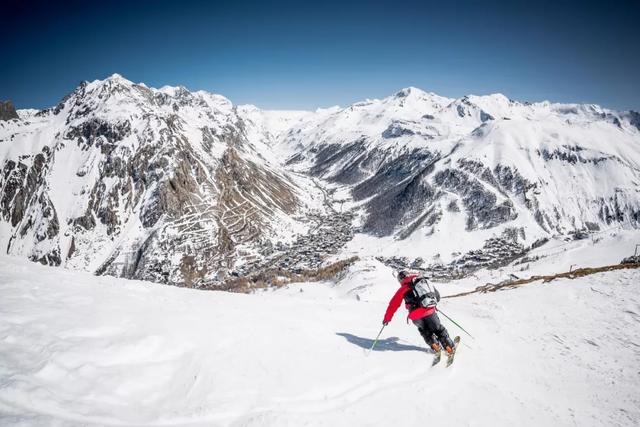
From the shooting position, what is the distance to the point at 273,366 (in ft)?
27.3

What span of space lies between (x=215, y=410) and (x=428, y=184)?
569ft

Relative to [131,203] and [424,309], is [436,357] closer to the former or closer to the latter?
[424,309]

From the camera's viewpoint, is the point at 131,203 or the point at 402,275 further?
the point at 131,203

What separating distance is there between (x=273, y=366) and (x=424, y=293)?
5013 millimetres

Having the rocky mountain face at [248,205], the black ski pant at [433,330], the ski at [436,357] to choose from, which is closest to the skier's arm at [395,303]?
the black ski pant at [433,330]

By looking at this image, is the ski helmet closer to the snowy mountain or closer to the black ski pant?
the black ski pant

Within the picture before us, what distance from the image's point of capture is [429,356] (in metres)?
9.87

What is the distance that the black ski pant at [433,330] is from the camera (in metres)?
9.73

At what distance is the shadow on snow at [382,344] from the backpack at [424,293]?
1657 mm

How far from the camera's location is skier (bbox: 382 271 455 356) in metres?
9.78

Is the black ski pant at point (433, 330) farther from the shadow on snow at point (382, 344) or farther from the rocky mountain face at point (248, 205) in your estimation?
the rocky mountain face at point (248, 205)

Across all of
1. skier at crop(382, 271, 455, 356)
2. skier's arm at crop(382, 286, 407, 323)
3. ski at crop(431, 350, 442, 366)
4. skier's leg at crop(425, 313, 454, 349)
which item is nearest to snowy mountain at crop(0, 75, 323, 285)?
skier's arm at crop(382, 286, 407, 323)

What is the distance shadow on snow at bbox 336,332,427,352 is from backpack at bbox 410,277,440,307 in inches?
65.2

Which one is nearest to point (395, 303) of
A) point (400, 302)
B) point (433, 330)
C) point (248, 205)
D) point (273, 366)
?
point (400, 302)
